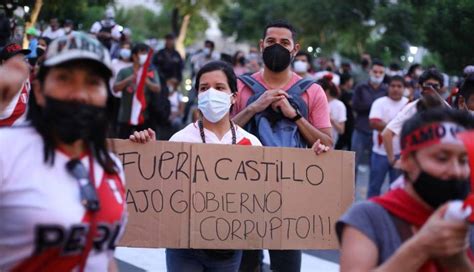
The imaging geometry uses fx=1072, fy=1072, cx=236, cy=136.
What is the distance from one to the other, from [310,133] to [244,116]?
0.44m

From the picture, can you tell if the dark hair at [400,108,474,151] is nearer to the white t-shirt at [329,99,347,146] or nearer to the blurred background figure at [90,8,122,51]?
the white t-shirt at [329,99,347,146]

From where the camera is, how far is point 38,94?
376 cm

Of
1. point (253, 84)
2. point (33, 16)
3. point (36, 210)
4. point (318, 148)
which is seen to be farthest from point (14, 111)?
point (33, 16)

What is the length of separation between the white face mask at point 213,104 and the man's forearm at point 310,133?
639 mm

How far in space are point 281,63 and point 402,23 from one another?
17720mm

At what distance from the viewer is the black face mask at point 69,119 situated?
11.8ft

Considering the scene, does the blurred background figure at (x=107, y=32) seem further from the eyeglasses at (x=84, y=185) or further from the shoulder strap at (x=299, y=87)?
the eyeglasses at (x=84, y=185)

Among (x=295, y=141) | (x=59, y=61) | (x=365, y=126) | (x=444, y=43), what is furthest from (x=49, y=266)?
(x=365, y=126)

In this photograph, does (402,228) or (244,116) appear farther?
(244,116)

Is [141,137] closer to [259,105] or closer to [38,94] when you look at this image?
[259,105]

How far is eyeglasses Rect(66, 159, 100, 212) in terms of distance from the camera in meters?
3.62

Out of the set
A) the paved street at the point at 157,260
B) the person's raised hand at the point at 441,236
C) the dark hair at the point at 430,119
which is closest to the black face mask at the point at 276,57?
the paved street at the point at 157,260

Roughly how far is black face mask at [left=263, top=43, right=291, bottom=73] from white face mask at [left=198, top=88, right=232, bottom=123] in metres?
0.70

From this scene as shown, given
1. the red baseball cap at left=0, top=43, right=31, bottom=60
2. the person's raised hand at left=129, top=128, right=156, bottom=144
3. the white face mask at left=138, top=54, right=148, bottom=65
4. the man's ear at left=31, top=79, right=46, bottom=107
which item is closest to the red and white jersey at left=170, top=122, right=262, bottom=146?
the person's raised hand at left=129, top=128, right=156, bottom=144
